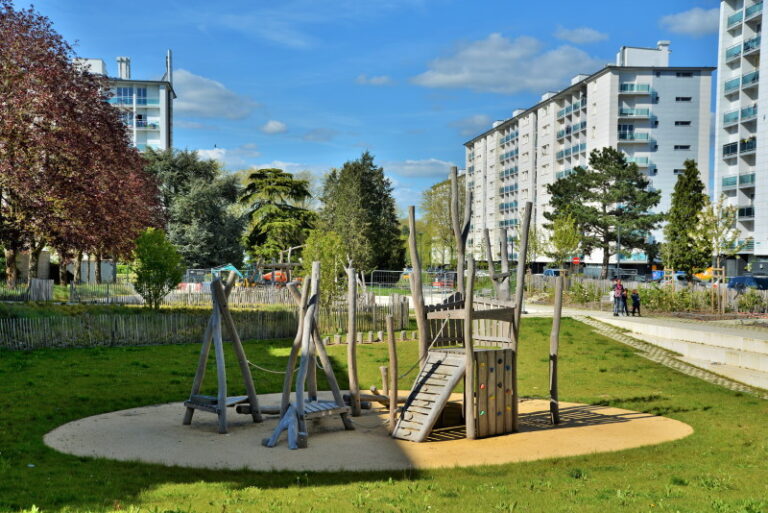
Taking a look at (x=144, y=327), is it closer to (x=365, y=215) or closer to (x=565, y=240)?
(x=565, y=240)

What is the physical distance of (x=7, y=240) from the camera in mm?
29094

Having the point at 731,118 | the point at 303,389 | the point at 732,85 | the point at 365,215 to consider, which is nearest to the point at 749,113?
the point at 731,118

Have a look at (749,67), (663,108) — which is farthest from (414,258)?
(663,108)

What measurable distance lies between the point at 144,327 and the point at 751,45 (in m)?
60.9

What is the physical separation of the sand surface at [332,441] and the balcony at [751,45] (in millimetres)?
61015

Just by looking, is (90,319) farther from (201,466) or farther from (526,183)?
(526,183)

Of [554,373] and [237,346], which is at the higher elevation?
[237,346]

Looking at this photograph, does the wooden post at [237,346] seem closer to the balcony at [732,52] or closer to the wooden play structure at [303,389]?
the wooden play structure at [303,389]

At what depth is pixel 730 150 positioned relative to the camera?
Result: 224ft

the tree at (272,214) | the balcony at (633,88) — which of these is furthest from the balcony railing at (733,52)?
the tree at (272,214)

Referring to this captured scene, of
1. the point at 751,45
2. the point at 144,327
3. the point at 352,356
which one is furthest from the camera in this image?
the point at 751,45

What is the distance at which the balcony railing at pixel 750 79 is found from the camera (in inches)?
2554

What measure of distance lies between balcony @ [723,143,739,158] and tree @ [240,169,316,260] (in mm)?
38578

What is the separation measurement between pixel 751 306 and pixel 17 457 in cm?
3210
